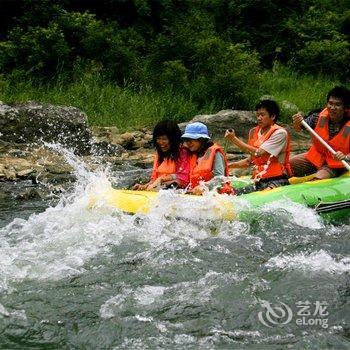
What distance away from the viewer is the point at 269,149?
6438mm

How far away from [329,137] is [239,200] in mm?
1565

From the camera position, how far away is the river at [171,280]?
146 inches

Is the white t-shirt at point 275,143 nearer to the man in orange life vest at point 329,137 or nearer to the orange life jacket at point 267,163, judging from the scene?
the orange life jacket at point 267,163

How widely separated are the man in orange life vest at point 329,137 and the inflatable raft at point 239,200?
0.98 feet

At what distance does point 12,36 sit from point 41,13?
114cm

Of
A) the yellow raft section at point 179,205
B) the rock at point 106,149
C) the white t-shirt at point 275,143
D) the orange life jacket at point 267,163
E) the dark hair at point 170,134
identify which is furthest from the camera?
the rock at point 106,149

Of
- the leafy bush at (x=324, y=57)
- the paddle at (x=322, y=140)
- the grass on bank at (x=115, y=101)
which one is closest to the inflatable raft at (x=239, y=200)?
the paddle at (x=322, y=140)

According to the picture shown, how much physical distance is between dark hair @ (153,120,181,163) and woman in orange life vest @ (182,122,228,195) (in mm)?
100

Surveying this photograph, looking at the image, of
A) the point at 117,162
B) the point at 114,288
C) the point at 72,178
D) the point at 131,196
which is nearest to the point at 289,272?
the point at 114,288

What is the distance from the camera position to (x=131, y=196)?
6090mm

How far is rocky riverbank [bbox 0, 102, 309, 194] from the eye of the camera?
33.6 feet

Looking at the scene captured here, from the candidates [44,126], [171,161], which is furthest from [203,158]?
[44,126]

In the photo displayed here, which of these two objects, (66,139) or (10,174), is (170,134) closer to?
(10,174)

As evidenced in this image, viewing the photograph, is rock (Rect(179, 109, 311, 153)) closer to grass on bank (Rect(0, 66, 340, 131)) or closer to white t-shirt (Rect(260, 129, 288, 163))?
grass on bank (Rect(0, 66, 340, 131))
